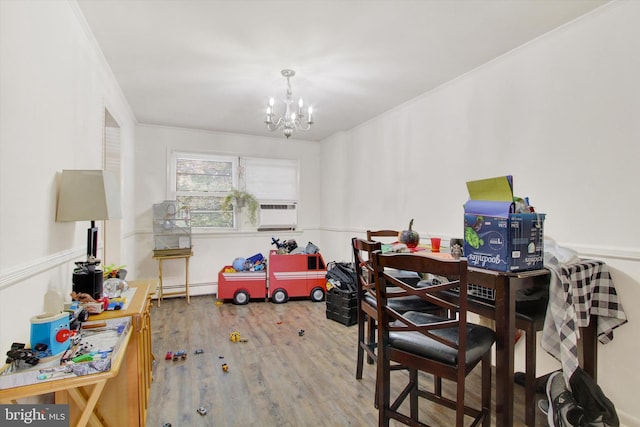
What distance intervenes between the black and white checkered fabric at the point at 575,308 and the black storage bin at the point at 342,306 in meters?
2.04

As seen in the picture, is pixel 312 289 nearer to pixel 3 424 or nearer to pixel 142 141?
pixel 142 141

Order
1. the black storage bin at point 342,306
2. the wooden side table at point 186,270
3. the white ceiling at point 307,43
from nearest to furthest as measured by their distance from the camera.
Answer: the white ceiling at point 307,43, the black storage bin at point 342,306, the wooden side table at point 186,270

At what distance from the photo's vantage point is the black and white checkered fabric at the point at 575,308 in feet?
5.03

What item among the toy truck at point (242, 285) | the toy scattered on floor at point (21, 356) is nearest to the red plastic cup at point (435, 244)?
the toy scattered on floor at point (21, 356)

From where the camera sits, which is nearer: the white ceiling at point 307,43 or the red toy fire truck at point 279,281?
the white ceiling at point 307,43

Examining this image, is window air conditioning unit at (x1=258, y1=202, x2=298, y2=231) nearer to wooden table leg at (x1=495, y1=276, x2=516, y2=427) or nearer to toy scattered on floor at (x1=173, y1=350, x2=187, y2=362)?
toy scattered on floor at (x1=173, y1=350, x2=187, y2=362)

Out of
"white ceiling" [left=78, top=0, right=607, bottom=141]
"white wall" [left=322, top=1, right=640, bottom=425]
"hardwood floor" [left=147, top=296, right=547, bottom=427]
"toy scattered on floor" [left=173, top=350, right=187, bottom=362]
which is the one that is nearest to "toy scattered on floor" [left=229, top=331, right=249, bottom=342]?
"hardwood floor" [left=147, top=296, right=547, bottom=427]

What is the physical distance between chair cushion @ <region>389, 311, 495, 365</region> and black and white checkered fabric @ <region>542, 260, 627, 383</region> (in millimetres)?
332

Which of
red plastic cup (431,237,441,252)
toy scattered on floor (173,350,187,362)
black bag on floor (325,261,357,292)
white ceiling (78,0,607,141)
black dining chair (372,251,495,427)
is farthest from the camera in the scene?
black bag on floor (325,261,357,292)

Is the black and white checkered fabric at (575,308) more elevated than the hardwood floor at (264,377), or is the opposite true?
the black and white checkered fabric at (575,308)

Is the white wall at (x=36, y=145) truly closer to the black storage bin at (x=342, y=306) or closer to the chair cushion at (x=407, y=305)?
the chair cushion at (x=407, y=305)

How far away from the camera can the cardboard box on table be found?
1.51 metres

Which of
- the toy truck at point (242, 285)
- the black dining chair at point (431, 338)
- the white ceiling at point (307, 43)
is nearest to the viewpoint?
the black dining chair at point (431, 338)

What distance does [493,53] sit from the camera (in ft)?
8.26
